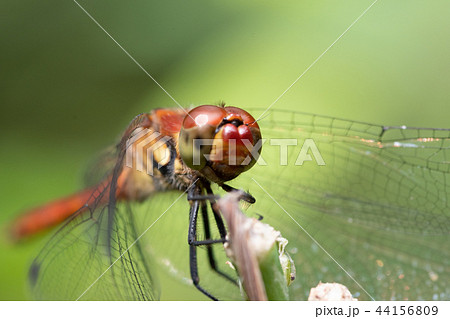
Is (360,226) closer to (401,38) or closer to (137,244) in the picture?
(137,244)

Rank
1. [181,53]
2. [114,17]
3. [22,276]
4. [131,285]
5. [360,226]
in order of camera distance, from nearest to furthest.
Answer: [131,285] < [360,226] < [22,276] < [181,53] < [114,17]

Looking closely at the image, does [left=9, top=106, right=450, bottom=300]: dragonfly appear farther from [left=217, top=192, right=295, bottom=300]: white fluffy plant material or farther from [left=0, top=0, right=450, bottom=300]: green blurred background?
[left=217, top=192, right=295, bottom=300]: white fluffy plant material

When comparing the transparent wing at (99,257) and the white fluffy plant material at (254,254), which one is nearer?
the white fluffy plant material at (254,254)

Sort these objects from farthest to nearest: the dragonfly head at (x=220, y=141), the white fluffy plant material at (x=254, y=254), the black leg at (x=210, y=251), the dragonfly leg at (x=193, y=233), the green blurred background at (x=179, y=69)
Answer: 1. the green blurred background at (x=179, y=69)
2. the black leg at (x=210, y=251)
3. the dragonfly leg at (x=193, y=233)
4. the dragonfly head at (x=220, y=141)
5. the white fluffy plant material at (x=254, y=254)

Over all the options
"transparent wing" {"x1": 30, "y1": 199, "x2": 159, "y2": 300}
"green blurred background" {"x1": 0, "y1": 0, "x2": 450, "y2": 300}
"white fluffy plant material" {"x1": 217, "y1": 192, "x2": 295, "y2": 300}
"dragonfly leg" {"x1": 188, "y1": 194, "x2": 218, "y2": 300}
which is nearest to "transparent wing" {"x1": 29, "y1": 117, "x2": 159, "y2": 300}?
"transparent wing" {"x1": 30, "y1": 199, "x2": 159, "y2": 300}

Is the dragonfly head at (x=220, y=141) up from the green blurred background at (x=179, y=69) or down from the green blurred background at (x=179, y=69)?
down

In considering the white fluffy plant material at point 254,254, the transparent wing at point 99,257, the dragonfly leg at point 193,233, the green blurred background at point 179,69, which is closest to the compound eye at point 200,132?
the dragonfly leg at point 193,233

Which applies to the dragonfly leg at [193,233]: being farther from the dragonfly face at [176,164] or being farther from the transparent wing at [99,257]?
the transparent wing at [99,257]

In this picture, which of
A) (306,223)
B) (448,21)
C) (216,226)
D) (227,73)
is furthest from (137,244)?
(448,21)
